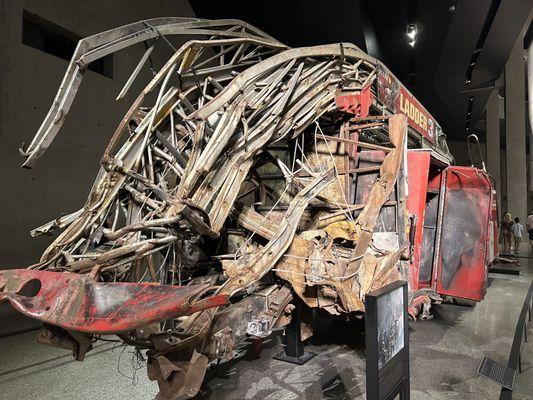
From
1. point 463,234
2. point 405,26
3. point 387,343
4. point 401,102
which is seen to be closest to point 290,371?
point 387,343

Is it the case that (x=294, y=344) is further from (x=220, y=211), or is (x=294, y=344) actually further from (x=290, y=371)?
(x=220, y=211)

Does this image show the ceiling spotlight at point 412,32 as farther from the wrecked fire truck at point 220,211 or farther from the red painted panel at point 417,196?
the red painted panel at point 417,196

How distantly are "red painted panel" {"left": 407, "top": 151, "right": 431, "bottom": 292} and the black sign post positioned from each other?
1.85 metres

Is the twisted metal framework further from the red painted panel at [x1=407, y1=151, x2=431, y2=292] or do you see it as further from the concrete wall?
the concrete wall

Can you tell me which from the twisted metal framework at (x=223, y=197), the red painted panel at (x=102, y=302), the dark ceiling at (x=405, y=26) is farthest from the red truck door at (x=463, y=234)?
the red painted panel at (x=102, y=302)

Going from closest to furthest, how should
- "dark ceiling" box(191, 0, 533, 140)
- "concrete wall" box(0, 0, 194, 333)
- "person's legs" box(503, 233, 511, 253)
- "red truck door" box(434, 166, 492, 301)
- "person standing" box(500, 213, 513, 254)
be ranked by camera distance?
"red truck door" box(434, 166, 492, 301) < "concrete wall" box(0, 0, 194, 333) < "dark ceiling" box(191, 0, 533, 140) < "person standing" box(500, 213, 513, 254) < "person's legs" box(503, 233, 511, 253)

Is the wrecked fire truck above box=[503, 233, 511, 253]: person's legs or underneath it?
above

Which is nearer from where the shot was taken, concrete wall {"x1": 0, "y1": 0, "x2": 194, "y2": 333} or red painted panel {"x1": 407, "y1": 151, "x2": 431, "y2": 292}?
red painted panel {"x1": 407, "y1": 151, "x2": 431, "y2": 292}

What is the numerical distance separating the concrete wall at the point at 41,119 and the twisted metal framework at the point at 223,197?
115 inches

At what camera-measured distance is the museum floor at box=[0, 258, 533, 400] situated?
316 cm

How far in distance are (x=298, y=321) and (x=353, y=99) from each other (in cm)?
229

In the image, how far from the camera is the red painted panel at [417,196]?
407 cm

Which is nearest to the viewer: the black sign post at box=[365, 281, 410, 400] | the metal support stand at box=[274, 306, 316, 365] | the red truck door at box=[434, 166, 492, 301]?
the black sign post at box=[365, 281, 410, 400]

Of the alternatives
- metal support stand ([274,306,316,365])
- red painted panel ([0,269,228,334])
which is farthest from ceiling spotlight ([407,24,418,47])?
red painted panel ([0,269,228,334])
